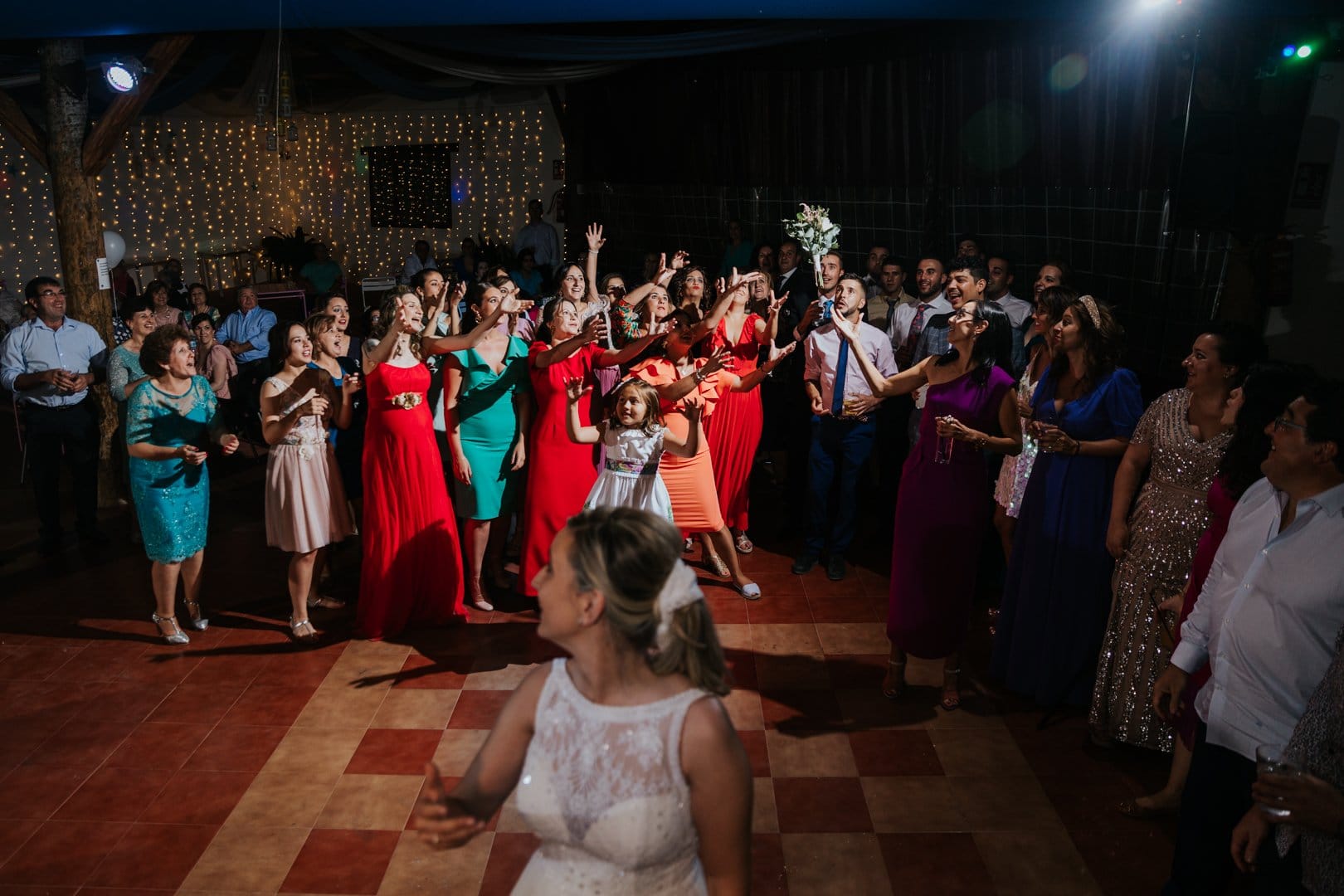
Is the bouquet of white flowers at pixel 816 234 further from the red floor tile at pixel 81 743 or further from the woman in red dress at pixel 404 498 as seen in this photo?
the red floor tile at pixel 81 743

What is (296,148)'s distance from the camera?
1584 cm

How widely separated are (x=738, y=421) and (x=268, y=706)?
279cm

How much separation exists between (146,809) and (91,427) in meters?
3.19

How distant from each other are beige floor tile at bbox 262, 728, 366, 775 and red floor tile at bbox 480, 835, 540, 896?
78 cm

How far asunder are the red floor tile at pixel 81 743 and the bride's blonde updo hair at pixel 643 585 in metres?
2.96

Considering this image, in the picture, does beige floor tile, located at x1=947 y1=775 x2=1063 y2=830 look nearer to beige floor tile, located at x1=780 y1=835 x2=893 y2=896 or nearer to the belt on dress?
beige floor tile, located at x1=780 y1=835 x2=893 y2=896

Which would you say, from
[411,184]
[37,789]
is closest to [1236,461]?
[37,789]

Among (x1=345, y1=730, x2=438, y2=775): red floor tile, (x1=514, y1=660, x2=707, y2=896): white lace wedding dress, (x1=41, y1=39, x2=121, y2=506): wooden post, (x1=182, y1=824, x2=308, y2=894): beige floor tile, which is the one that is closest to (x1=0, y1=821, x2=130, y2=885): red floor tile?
(x1=182, y1=824, x2=308, y2=894): beige floor tile

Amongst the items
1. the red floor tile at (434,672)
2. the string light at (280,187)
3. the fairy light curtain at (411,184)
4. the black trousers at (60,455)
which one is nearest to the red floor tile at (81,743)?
the red floor tile at (434,672)

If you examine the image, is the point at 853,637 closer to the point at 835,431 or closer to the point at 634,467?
the point at 835,431

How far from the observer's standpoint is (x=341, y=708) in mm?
4168

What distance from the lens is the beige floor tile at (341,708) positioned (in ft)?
13.3

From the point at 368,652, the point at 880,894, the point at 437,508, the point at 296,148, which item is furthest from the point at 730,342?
the point at 296,148

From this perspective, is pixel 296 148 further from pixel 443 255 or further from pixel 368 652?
pixel 368 652
